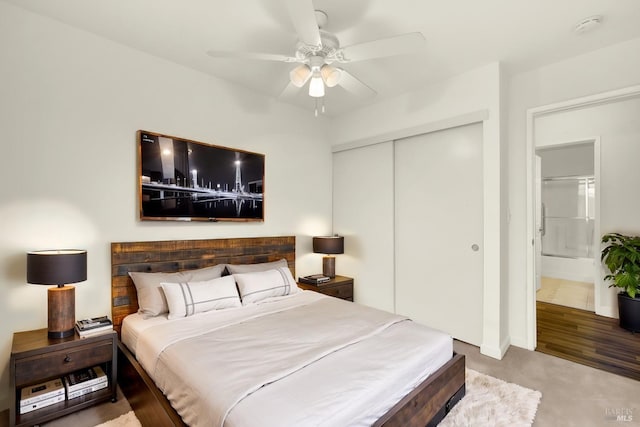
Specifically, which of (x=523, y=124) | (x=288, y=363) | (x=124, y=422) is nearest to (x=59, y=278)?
(x=124, y=422)

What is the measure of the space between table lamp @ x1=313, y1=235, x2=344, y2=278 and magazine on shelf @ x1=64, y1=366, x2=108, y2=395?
2334 mm

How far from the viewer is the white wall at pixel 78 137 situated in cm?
209

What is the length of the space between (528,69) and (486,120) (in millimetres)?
673

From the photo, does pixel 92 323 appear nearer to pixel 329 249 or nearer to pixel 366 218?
pixel 329 249

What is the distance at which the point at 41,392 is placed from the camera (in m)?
1.96

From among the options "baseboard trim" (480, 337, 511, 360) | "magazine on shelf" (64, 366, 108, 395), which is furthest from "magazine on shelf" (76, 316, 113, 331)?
"baseboard trim" (480, 337, 511, 360)

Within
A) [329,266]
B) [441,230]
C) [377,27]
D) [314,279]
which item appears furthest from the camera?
[329,266]

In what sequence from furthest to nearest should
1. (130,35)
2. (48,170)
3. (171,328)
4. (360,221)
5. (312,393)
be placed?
(360,221) < (130,35) < (48,170) < (171,328) < (312,393)

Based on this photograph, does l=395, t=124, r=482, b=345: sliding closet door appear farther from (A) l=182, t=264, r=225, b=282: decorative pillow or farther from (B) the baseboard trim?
(A) l=182, t=264, r=225, b=282: decorative pillow

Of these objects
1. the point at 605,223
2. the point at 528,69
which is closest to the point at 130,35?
the point at 528,69

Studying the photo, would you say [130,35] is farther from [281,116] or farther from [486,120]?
[486,120]

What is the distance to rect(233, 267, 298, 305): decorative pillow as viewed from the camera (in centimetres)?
268

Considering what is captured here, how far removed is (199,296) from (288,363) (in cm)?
112

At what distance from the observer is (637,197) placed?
12.1ft
